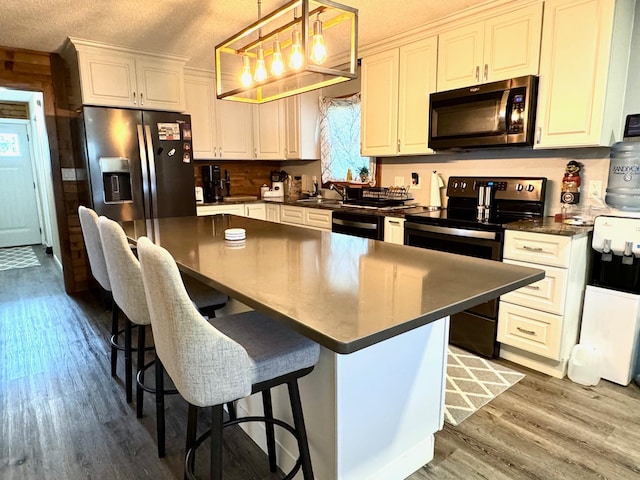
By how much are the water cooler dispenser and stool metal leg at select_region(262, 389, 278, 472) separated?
74.4 inches

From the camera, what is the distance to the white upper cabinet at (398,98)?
3.19 metres

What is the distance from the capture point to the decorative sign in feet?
21.1

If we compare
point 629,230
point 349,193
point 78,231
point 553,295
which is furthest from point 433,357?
point 78,231

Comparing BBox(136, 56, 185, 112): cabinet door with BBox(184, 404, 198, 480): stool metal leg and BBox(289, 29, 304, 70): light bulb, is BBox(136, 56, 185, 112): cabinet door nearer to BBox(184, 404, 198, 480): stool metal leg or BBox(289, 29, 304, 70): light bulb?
BBox(289, 29, 304, 70): light bulb

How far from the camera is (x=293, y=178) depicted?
508 cm

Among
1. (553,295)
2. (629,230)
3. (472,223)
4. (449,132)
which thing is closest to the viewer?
(629,230)

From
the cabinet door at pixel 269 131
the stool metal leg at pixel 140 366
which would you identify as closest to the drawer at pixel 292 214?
the cabinet door at pixel 269 131

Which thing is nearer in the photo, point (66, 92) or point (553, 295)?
point (553, 295)

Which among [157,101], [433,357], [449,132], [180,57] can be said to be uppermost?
[180,57]

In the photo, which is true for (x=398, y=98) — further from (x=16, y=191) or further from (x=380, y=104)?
(x=16, y=191)

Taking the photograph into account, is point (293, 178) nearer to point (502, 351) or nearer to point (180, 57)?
point (180, 57)

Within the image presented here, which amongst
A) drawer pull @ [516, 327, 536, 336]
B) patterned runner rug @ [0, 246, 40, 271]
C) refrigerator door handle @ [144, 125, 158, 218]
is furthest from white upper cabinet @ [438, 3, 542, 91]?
patterned runner rug @ [0, 246, 40, 271]

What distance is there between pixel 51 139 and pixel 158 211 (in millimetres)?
1318

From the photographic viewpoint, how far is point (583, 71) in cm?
238
